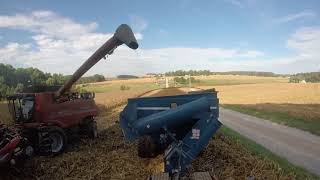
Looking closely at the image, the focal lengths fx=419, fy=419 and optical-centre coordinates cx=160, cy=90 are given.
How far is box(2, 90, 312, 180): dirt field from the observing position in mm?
11320

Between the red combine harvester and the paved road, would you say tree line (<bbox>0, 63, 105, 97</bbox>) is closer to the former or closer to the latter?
the red combine harvester

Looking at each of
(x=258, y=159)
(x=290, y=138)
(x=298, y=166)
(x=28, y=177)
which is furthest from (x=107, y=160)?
(x=290, y=138)

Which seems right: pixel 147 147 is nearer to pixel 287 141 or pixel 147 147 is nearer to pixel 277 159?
pixel 277 159

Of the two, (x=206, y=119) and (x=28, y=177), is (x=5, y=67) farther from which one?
(x=206, y=119)

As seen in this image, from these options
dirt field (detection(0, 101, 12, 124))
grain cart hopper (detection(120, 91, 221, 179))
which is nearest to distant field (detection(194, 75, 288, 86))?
dirt field (detection(0, 101, 12, 124))

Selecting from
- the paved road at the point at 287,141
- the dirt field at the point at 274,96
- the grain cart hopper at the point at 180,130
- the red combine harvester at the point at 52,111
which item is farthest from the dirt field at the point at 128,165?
the dirt field at the point at 274,96

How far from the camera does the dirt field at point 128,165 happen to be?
11.3 m

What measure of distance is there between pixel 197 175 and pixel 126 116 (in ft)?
8.47

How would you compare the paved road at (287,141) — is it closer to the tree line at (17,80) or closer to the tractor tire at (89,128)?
the tractor tire at (89,128)

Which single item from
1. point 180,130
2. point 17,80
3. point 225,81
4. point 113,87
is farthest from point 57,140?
point 225,81

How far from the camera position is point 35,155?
1482cm

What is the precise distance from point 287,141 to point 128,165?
8.78 metres

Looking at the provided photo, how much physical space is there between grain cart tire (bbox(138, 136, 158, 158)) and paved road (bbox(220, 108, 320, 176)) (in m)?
5.12

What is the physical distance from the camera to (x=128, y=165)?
12281 mm
